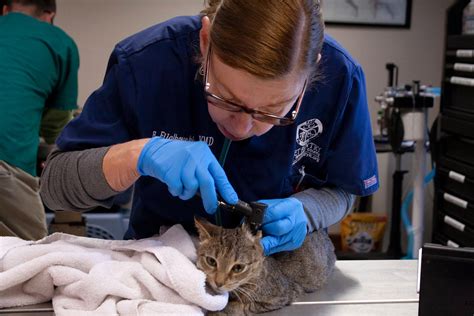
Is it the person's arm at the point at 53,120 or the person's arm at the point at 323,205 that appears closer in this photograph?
→ the person's arm at the point at 323,205

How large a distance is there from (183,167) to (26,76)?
55.6 inches

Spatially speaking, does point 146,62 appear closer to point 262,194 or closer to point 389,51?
point 262,194

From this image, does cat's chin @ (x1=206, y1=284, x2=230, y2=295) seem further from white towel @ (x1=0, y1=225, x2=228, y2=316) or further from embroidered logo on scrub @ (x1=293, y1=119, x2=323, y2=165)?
embroidered logo on scrub @ (x1=293, y1=119, x2=323, y2=165)

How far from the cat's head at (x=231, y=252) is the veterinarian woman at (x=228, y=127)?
4cm

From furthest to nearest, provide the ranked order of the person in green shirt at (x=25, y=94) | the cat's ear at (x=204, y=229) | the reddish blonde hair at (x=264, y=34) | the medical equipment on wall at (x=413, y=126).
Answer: the medical equipment on wall at (x=413, y=126) → the person in green shirt at (x=25, y=94) → the cat's ear at (x=204, y=229) → the reddish blonde hair at (x=264, y=34)

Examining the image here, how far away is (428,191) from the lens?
3428mm

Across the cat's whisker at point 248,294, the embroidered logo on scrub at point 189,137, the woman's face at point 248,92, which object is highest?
the woman's face at point 248,92

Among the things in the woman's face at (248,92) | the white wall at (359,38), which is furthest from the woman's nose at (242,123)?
the white wall at (359,38)

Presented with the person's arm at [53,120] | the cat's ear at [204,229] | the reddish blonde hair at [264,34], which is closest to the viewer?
the reddish blonde hair at [264,34]

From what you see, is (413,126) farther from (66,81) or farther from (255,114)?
(255,114)

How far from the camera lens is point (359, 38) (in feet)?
11.4

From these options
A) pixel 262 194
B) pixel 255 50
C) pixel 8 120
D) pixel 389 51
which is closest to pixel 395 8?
pixel 389 51

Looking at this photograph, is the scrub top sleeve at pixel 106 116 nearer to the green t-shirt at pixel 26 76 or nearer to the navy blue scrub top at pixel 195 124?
the navy blue scrub top at pixel 195 124

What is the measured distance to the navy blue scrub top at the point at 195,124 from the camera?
1075mm
